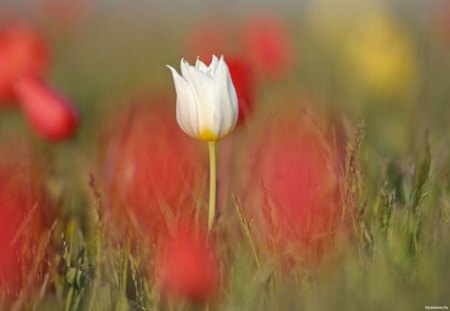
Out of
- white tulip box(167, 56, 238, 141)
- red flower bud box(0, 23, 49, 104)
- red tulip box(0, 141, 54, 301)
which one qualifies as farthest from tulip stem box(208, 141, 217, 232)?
red flower bud box(0, 23, 49, 104)

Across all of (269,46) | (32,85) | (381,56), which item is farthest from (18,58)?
(381,56)

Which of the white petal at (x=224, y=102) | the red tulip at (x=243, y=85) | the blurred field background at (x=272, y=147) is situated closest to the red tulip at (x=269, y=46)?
the blurred field background at (x=272, y=147)

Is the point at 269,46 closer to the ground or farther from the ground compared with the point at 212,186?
farther from the ground

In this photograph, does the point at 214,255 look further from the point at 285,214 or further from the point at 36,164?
the point at 36,164

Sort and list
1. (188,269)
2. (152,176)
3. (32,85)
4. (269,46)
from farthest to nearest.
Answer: (269,46) < (32,85) < (152,176) < (188,269)

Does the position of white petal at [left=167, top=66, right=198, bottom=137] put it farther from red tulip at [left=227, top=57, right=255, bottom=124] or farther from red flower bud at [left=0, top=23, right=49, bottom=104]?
red flower bud at [left=0, top=23, right=49, bottom=104]

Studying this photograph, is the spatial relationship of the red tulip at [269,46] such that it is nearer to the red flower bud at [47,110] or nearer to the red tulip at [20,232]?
the red flower bud at [47,110]

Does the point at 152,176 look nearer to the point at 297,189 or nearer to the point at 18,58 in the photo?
the point at 297,189
